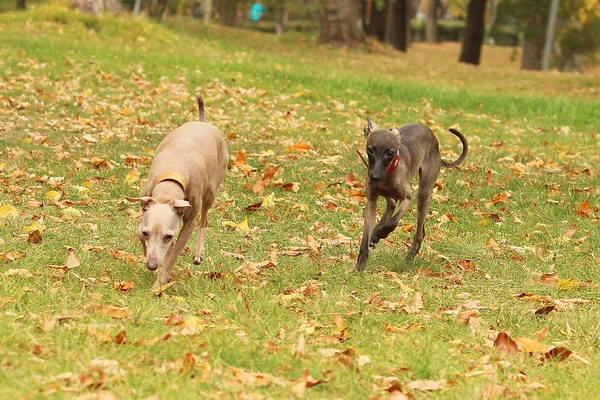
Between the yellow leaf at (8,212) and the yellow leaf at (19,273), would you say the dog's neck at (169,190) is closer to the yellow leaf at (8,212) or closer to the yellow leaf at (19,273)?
the yellow leaf at (19,273)

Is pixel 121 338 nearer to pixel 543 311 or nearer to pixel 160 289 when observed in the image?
pixel 160 289

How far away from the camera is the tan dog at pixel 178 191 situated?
568 cm

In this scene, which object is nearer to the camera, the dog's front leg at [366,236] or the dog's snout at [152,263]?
the dog's snout at [152,263]

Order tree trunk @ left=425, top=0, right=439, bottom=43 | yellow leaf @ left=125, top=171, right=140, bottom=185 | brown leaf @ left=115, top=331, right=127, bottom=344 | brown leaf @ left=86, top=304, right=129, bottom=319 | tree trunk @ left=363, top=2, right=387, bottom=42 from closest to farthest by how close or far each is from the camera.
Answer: brown leaf @ left=115, top=331, right=127, bottom=344 → brown leaf @ left=86, top=304, right=129, bottom=319 → yellow leaf @ left=125, top=171, right=140, bottom=185 → tree trunk @ left=363, top=2, right=387, bottom=42 → tree trunk @ left=425, top=0, right=439, bottom=43

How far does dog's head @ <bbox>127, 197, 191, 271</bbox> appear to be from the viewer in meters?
5.64

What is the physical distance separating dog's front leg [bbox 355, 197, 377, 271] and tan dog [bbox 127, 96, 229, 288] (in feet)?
3.84

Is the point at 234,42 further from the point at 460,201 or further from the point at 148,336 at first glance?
the point at 148,336

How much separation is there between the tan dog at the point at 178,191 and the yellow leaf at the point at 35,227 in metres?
1.24

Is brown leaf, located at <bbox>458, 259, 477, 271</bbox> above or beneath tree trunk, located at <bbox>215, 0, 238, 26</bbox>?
beneath

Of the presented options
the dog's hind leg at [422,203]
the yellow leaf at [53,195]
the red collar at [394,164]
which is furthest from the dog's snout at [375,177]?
the yellow leaf at [53,195]

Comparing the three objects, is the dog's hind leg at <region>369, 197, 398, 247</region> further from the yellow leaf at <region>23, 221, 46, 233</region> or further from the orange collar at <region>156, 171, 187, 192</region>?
the yellow leaf at <region>23, 221, 46, 233</region>

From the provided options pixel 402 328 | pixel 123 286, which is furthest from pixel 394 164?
pixel 123 286

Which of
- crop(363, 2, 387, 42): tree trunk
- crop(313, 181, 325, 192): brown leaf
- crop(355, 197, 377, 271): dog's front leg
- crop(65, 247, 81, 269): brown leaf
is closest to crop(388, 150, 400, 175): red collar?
crop(355, 197, 377, 271): dog's front leg

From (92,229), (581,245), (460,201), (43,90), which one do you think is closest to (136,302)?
(92,229)
